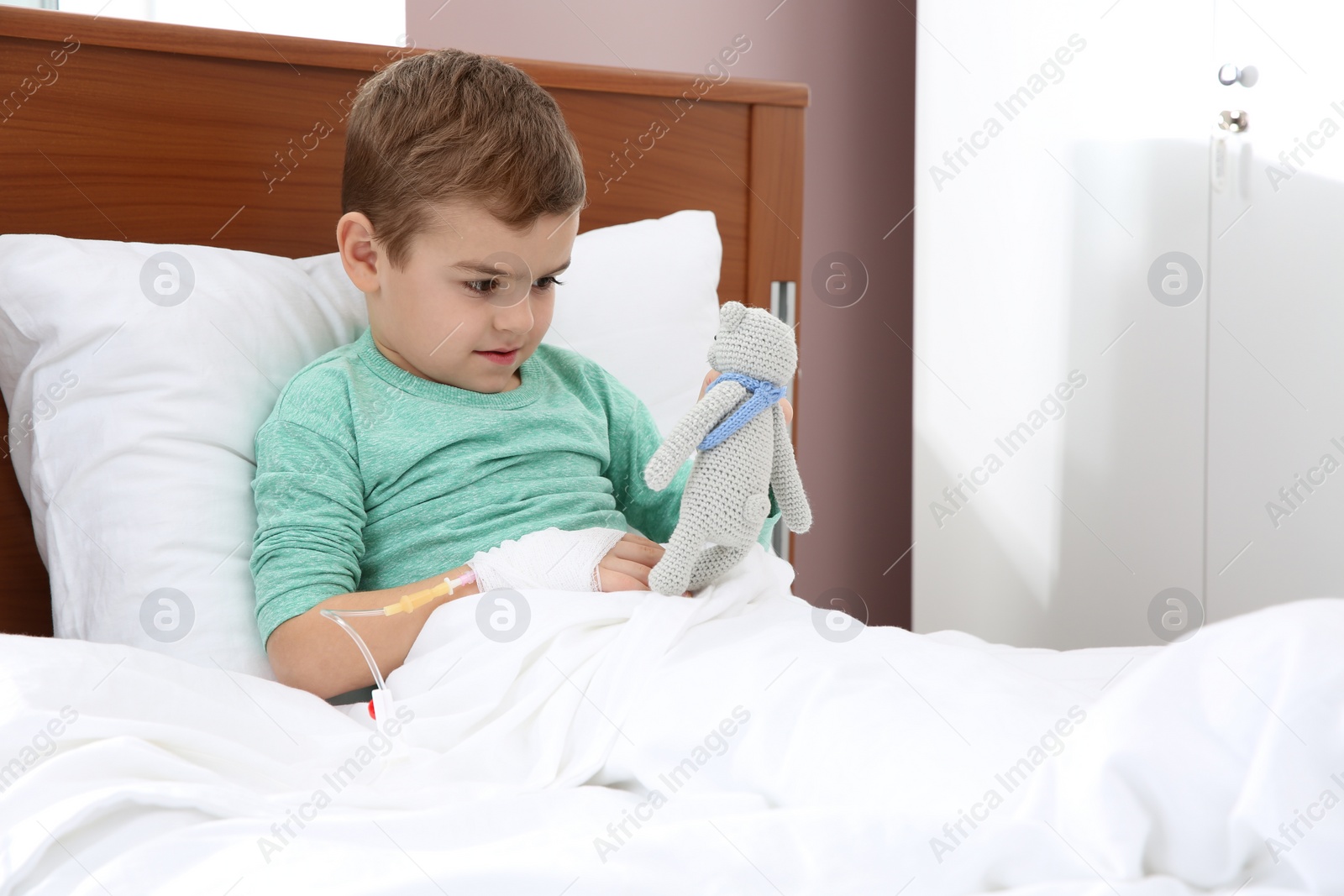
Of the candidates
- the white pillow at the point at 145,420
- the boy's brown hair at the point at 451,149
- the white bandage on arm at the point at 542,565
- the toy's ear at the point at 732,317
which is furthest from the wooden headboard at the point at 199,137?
the toy's ear at the point at 732,317

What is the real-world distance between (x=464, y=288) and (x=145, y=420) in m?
0.29

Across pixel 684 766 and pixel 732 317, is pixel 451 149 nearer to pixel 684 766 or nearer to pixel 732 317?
pixel 732 317

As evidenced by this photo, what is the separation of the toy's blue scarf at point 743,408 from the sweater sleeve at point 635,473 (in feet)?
0.89

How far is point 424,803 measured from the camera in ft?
2.14

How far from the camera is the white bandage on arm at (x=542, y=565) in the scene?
0.86 meters

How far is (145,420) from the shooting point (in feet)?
3.03

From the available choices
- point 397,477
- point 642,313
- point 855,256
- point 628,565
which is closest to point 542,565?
point 628,565

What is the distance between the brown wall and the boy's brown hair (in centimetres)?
92

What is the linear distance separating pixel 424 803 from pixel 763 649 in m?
0.23

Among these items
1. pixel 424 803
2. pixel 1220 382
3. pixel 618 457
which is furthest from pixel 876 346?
pixel 424 803

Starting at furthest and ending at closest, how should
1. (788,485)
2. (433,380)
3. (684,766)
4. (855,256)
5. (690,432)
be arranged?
(855,256), (433,380), (788,485), (690,432), (684,766)

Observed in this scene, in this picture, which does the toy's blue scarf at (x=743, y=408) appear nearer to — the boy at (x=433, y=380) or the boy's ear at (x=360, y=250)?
the boy at (x=433, y=380)

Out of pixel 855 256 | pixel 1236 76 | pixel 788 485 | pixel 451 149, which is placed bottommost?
pixel 788 485

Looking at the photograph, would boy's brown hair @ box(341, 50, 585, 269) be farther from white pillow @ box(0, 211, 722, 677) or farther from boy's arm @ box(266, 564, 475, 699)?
boy's arm @ box(266, 564, 475, 699)
